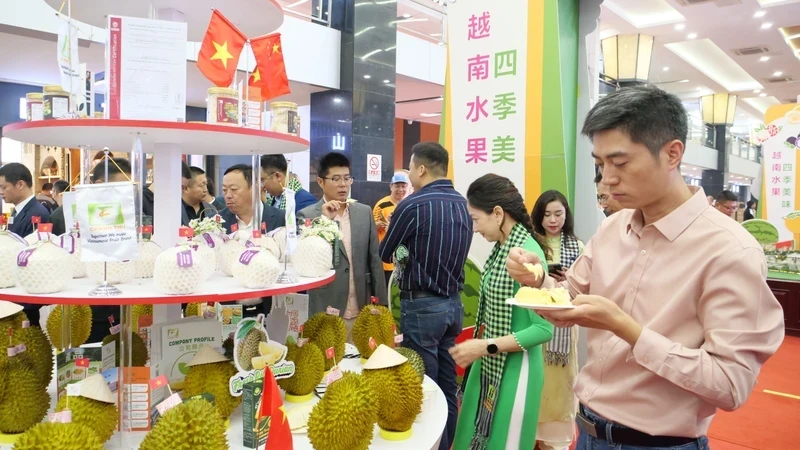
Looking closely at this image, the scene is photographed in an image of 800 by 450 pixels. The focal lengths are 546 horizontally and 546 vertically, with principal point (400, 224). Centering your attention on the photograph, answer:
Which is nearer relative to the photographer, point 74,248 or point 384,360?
point 74,248

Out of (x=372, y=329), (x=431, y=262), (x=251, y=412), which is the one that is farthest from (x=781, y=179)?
(x=251, y=412)

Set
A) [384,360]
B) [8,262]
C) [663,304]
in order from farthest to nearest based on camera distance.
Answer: [384,360]
[8,262]
[663,304]

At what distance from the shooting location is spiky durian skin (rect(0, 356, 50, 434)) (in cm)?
146

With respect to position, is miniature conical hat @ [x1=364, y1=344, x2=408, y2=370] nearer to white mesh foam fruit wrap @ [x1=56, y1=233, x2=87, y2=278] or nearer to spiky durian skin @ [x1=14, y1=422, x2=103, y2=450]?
spiky durian skin @ [x1=14, y1=422, x2=103, y2=450]

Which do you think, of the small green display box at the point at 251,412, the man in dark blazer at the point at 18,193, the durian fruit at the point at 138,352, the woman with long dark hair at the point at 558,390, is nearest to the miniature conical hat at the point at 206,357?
the small green display box at the point at 251,412

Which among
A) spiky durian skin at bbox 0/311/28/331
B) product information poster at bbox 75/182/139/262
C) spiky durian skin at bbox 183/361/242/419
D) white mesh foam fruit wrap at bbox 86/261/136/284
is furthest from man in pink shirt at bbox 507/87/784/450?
spiky durian skin at bbox 0/311/28/331

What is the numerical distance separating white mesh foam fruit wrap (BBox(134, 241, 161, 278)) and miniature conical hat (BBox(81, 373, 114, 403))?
1.10 ft

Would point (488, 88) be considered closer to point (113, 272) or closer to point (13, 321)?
point (113, 272)

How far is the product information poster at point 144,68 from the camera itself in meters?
1.46

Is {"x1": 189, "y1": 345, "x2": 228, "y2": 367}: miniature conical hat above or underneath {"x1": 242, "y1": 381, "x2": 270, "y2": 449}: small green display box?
above

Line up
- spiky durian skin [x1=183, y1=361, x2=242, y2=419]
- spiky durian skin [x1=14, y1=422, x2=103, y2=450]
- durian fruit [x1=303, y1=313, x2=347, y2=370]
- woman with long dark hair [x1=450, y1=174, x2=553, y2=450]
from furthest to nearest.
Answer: woman with long dark hair [x1=450, y1=174, x2=553, y2=450] < durian fruit [x1=303, y1=313, x2=347, y2=370] < spiky durian skin [x1=183, y1=361, x2=242, y2=419] < spiky durian skin [x1=14, y1=422, x2=103, y2=450]

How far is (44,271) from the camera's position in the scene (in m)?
1.36

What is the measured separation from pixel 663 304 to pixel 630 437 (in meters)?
0.35

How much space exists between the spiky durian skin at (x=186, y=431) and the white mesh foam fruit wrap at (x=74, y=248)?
59 centimetres
